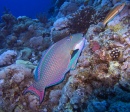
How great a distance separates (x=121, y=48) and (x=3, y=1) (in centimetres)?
9918

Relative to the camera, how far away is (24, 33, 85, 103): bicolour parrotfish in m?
2.30

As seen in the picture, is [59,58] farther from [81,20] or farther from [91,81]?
[81,20]

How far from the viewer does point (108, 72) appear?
2855 mm

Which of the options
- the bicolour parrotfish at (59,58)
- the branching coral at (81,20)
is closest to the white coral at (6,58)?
the branching coral at (81,20)

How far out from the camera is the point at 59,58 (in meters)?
2.33

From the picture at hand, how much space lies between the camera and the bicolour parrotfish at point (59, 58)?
2301 mm

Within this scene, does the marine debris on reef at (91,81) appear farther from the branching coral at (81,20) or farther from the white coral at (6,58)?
the branching coral at (81,20)

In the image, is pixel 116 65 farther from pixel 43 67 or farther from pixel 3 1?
pixel 3 1

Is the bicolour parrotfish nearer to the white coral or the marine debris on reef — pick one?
Answer: the marine debris on reef

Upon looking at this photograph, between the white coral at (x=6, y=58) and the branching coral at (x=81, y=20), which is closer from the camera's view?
the white coral at (x=6, y=58)

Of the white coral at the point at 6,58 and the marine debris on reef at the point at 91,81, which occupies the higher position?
the white coral at the point at 6,58

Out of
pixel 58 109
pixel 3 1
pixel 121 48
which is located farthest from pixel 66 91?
pixel 3 1

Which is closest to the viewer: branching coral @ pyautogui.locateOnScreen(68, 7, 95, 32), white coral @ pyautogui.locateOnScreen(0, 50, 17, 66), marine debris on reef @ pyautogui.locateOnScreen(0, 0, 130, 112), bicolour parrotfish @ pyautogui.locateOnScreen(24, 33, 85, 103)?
bicolour parrotfish @ pyautogui.locateOnScreen(24, 33, 85, 103)

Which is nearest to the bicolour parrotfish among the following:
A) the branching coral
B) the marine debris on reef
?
the marine debris on reef
